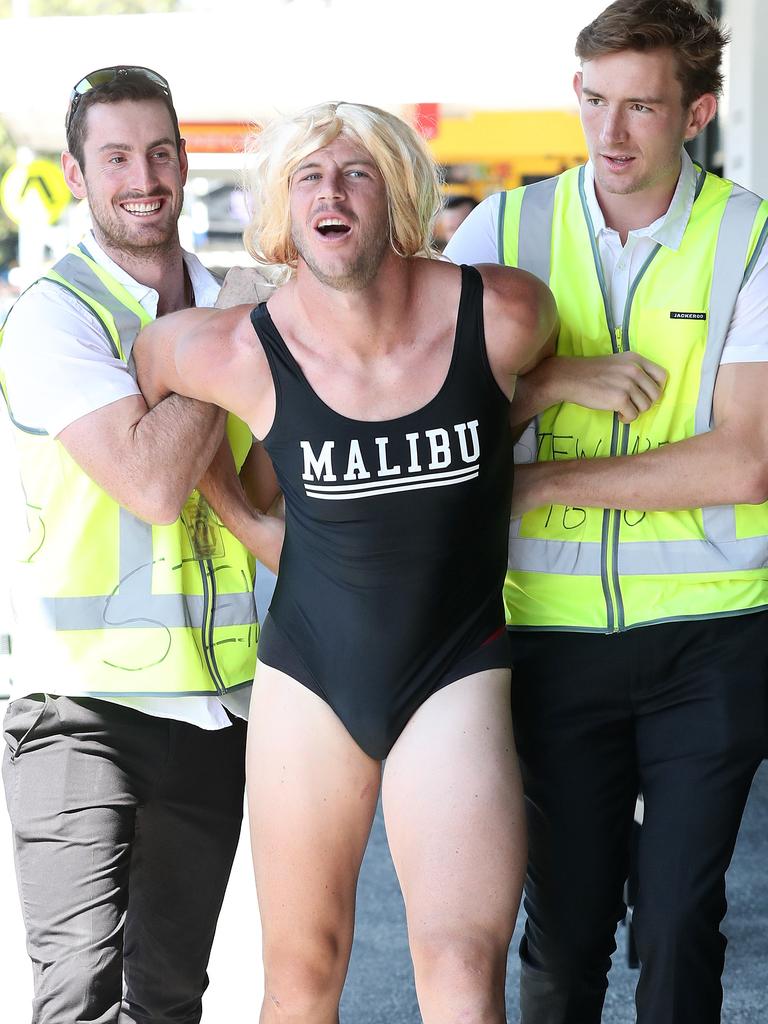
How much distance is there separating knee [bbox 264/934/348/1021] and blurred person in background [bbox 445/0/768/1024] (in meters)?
0.55

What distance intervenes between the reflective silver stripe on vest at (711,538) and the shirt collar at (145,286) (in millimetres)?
663

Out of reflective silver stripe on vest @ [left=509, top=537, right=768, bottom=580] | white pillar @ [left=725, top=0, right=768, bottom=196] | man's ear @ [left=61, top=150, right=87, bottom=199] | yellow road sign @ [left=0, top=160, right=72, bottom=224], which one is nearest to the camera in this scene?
reflective silver stripe on vest @ [left=509, top=537, right=768, bottom=580]

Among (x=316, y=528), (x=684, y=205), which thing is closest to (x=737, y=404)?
(x=684, y=205)

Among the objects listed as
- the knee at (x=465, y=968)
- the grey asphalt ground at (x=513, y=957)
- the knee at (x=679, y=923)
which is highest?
the knee at (x=465, y=968)

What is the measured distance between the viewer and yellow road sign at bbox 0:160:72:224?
999 centimetres

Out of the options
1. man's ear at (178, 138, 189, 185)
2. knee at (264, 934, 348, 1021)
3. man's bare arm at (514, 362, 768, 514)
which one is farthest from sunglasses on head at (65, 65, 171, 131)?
knee at (264, 934, 348, 1021)

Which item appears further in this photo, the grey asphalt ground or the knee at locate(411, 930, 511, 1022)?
the grey asphalt ground

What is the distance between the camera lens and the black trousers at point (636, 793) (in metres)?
2.48

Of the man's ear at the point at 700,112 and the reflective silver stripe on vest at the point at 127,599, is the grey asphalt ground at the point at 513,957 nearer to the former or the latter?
the reflective silver stripe on vest at the point at 127,599

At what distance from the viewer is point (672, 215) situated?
101 inches

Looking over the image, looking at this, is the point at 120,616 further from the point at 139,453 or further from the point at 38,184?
the point at 38,184

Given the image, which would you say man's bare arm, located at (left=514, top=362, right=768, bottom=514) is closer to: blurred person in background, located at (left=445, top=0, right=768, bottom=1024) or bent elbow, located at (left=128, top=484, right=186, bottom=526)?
blurred person in background, located at (left=445, top=0, right=768, bottom=1024)

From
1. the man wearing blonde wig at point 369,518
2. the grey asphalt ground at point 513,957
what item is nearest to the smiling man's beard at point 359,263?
the man wearing blonde wig at point 369,518

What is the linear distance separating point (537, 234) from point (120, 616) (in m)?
1.11
